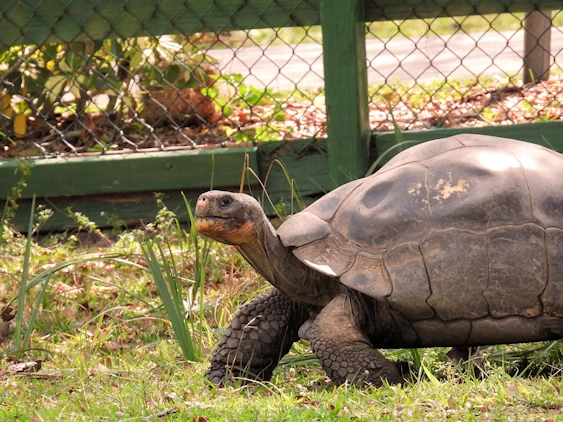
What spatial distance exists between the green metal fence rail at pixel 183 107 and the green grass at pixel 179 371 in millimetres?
423

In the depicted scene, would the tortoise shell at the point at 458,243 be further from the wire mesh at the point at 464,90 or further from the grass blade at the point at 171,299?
the wire mesh at the point at 464,90

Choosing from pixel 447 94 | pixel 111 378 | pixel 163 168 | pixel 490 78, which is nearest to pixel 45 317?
pixel 111 378

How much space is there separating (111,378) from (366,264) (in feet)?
3.63

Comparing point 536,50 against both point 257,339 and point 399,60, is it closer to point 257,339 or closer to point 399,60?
point 399,60

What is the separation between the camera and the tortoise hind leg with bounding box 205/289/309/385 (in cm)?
362

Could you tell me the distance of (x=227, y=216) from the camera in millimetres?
3281

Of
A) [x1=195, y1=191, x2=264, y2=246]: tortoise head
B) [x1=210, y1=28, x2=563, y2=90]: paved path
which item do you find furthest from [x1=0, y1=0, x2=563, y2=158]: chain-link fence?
[x1=195, y1=191, x2=264, y2=246]: tortoise head

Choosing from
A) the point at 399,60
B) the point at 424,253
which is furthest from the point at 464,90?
the point at 424,253

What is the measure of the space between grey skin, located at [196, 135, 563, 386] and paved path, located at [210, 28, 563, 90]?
193 inches

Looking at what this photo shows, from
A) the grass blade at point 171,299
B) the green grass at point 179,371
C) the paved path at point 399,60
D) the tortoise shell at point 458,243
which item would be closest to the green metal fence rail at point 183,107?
the green grass at point 179,371

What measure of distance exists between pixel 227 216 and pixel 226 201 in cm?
5

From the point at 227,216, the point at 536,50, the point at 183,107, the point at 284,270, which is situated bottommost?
the point at 284,270

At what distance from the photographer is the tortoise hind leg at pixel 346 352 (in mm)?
3266

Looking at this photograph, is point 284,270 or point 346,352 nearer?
point 346,352
